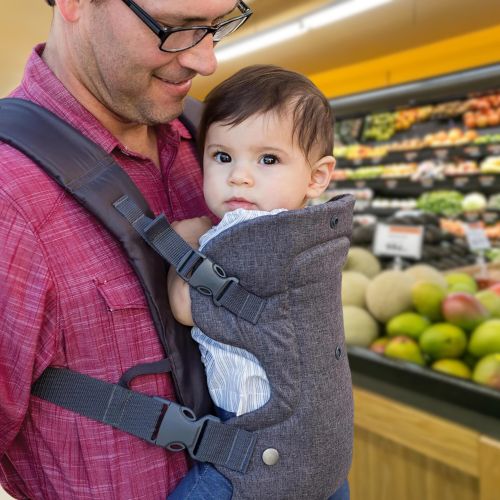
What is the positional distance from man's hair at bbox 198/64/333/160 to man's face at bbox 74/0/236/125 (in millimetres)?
72

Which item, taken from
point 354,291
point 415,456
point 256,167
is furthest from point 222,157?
point 354,291

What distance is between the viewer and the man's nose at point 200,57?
1101 millimetres

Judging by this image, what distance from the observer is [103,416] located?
0.97 m

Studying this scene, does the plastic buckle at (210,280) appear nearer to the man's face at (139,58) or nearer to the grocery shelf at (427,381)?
the man's face at (139,58)

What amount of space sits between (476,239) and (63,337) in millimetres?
2492

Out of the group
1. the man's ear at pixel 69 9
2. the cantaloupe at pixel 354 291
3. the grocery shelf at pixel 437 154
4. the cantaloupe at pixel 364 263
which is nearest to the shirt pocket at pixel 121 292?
the man's ear at pixel 69 9

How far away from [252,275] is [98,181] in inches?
12.0

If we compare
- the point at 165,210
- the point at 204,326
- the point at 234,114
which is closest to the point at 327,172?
the point at 234,114

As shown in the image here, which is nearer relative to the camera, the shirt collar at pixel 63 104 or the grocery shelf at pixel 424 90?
the shirt collar at pixel 63 104

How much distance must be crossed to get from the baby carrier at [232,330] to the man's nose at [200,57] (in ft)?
0.82

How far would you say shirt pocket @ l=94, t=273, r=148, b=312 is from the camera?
97 cm

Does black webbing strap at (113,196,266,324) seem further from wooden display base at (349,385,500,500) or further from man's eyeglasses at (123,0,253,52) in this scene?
wooden display base at (349,385,500,500)

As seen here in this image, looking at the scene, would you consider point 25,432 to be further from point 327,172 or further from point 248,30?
point 248,30

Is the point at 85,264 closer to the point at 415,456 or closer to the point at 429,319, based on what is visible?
the point at 415,456
